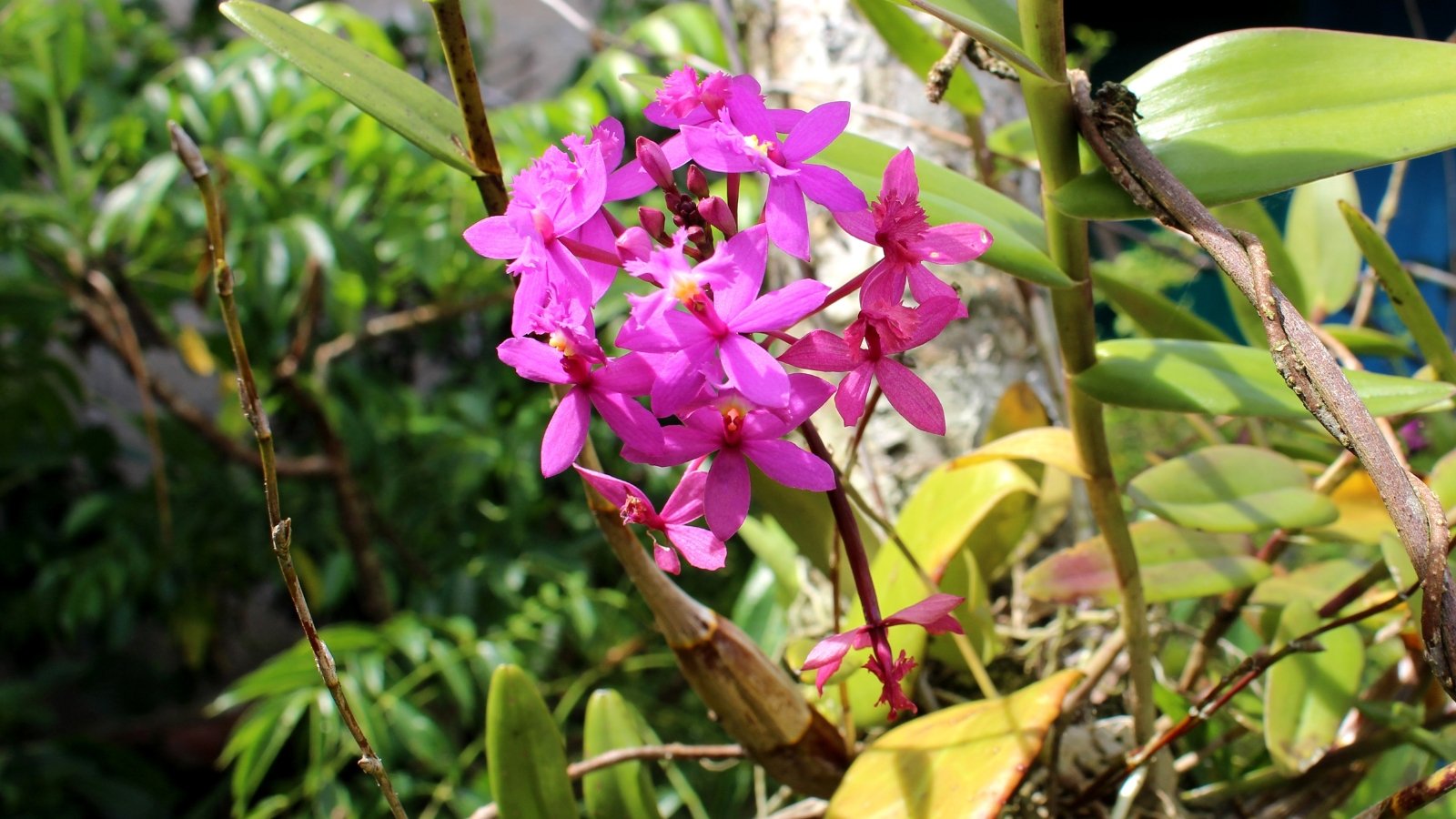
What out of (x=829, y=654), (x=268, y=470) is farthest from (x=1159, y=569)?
(x=268, y=470)

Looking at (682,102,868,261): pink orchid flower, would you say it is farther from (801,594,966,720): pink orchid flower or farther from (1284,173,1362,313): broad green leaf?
(1284,173,1362,313): broad green leaf

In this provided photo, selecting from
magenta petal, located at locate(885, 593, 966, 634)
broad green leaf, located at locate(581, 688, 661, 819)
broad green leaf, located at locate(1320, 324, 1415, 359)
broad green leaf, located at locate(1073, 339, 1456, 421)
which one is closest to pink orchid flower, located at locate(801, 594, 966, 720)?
magenta petal, located at locate(885, 593, 966, 634)

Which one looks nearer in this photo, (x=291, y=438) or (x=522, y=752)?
(x=522, y=752)

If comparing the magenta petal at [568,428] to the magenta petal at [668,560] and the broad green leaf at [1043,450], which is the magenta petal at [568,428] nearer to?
the magenta petal at [668,560]

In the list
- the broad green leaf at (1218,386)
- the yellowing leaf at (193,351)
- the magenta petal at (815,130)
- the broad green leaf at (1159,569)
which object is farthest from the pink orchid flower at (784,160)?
the yellowing leaf at (193,351)

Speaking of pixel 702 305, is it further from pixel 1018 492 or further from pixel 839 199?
pixel 1018 492

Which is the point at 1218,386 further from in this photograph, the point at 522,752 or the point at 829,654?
the point at 522,752

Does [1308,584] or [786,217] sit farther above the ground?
[786,217]

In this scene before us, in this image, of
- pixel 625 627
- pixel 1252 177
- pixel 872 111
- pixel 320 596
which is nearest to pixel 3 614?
pixel 320 596
